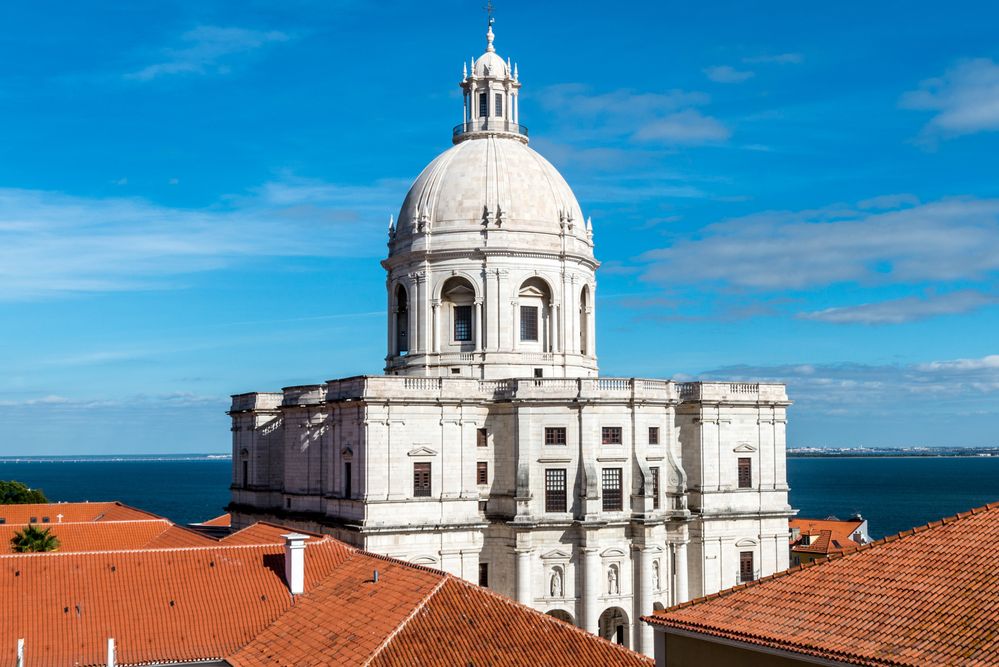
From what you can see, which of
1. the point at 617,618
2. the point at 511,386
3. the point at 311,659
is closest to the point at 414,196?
the point at 511,386

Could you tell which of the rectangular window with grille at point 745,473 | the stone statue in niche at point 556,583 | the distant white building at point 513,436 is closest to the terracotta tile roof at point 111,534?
the distant white building at point 513,436

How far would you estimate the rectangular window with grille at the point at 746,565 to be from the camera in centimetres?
6131

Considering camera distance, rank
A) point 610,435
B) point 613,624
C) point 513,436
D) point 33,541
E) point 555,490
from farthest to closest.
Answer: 1. point 33,541
2. point 613,624
3. point 610,435
4. point 513,436
5. point 555,490

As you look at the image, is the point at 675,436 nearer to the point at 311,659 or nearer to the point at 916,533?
the point at 311,659

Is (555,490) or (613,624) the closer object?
(555,490)

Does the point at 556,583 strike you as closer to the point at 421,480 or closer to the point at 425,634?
the point at 421,480

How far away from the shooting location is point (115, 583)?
1503 inches

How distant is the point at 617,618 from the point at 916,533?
118ft

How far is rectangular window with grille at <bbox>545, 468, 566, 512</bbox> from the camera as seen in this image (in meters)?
55.1

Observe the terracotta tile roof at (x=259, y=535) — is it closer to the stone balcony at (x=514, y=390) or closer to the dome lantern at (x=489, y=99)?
the stone balcony at (x=514, y=390)

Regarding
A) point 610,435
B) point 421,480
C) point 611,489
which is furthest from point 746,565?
point 421,480

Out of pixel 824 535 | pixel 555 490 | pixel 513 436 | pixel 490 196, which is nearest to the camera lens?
pixel 555 490

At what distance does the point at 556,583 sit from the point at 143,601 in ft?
75.0

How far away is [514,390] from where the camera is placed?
5569 cm
